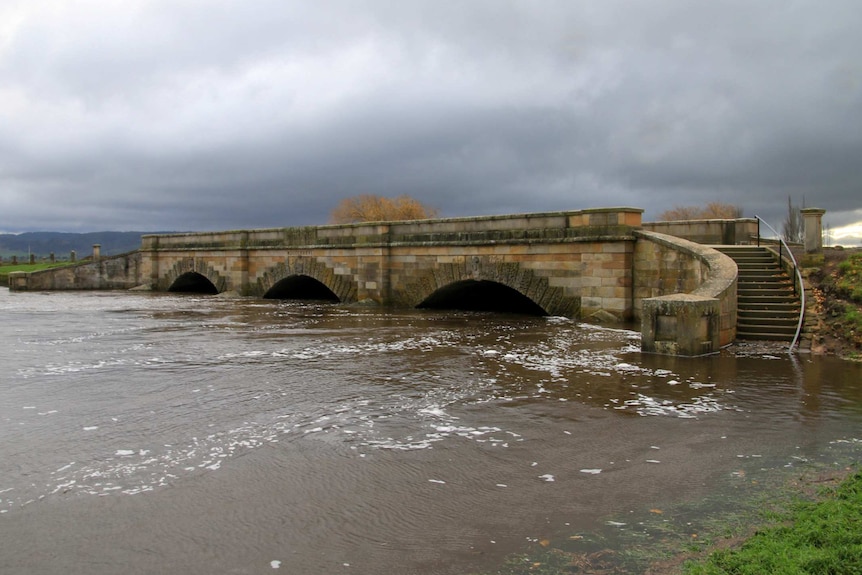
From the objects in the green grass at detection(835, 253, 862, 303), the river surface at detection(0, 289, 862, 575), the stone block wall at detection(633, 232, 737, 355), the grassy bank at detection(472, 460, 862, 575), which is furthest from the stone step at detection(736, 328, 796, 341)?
the grassy bank at detection(472, 460, 862, 575)

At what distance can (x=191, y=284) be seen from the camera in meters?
41.1

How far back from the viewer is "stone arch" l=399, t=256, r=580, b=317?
62.2ft

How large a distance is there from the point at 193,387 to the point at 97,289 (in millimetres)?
Answer: 36703

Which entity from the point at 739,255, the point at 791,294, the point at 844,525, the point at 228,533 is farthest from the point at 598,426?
the point at 739,255

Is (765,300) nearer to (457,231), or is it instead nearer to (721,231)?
(721,231)

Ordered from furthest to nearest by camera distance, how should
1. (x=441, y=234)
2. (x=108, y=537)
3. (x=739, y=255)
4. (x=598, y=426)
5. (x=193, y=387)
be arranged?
(x=441, y=234), (x=739, y=255), (x=193, y=387), (x=598, y=426), (x=108, y=537)

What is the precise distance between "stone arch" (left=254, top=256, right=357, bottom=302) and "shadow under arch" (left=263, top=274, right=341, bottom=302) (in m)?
0.28

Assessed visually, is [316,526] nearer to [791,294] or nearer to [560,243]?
[791,294]

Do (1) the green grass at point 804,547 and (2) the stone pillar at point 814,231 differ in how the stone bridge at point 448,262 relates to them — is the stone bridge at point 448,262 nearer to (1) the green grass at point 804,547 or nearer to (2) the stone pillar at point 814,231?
(2) the stone pillar at point 814,231

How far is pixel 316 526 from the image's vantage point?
15.8 ft

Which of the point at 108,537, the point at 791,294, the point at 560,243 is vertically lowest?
the point at 108,537

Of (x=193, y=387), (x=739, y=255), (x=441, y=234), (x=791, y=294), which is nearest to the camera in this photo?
(x=193, y=387)

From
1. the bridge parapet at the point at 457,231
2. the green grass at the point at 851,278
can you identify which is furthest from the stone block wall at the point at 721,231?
the green grass at the point at 851,278

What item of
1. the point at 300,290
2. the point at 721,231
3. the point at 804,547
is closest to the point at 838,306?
the point at 721,231
